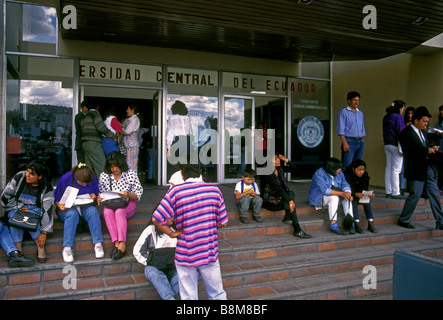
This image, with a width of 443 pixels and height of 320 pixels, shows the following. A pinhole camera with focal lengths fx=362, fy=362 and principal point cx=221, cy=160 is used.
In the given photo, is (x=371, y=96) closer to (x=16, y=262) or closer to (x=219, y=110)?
(x=219, y=110)

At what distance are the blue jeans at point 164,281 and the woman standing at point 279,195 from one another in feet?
7.06

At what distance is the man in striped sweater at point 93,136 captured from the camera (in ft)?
19.0

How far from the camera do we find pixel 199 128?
8.65 m

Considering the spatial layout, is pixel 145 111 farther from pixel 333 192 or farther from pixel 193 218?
pixel 193 218

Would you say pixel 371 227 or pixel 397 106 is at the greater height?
pixel 397 106

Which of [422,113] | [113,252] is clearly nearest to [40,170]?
[113,252]

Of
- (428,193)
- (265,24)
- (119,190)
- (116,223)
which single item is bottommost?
(116,223)

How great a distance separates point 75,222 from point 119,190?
686mm

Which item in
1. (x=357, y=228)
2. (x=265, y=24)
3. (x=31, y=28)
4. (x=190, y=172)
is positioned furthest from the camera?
(x=31, y=28)

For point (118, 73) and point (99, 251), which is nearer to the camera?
point (99, 251)

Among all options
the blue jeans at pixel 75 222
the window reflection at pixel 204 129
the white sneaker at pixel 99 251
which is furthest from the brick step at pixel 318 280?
the window reflection at pixel 204 129

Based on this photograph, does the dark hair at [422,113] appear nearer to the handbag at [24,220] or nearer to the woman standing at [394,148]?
the woman standing at [394,148]

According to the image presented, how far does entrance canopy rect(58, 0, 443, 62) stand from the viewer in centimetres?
561

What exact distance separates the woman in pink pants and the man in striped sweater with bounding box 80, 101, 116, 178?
1.33 meters
